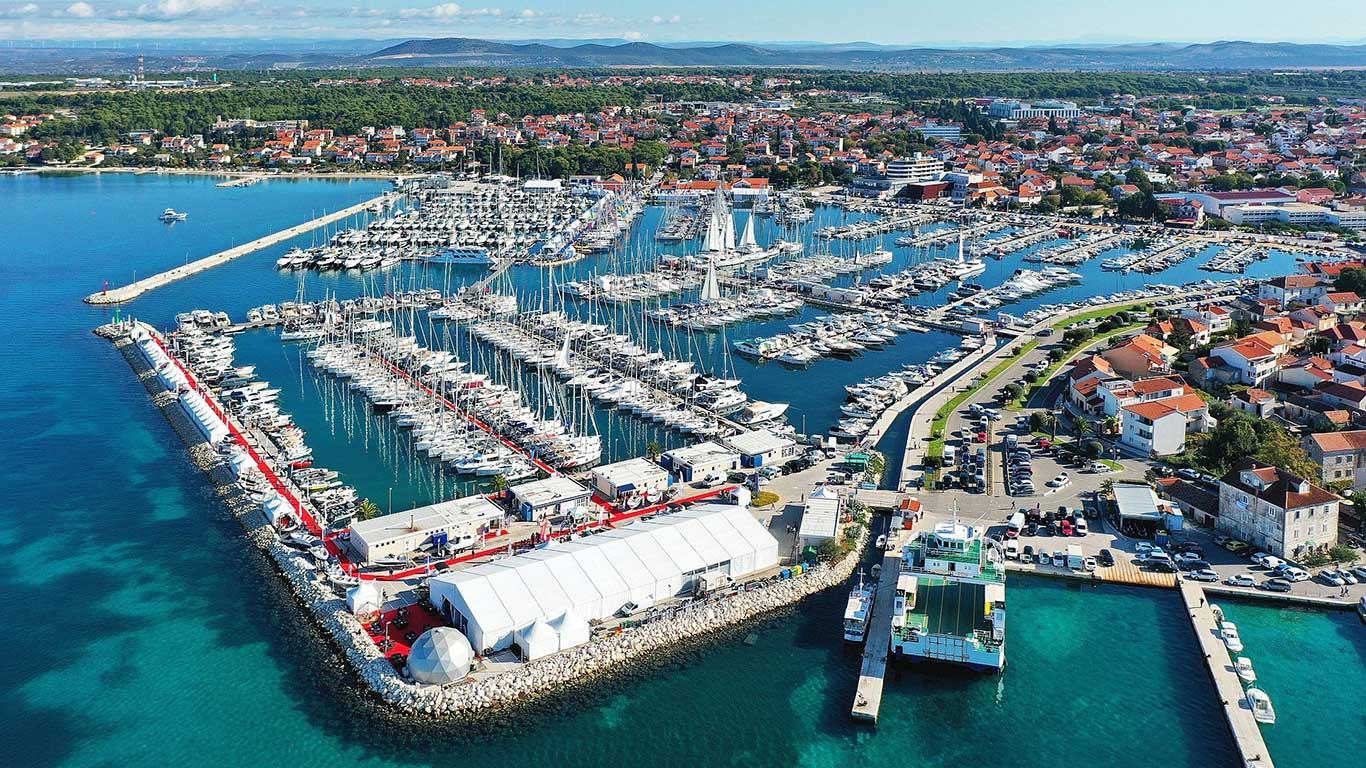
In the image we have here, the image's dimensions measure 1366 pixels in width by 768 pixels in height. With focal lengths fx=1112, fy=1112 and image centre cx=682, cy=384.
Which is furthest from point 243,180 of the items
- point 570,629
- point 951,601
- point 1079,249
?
point 951,601

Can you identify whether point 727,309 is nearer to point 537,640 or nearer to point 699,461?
point 699,461

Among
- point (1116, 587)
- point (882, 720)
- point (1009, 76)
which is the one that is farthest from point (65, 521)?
point (1009, 76)

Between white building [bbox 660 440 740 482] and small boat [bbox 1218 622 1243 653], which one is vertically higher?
white building [bbox 660 440 740 482]

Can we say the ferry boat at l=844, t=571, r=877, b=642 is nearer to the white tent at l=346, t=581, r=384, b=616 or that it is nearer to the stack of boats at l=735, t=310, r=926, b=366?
the white tent at l=346, t=581, r=384, b=616

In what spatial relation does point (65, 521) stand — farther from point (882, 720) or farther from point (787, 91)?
point (787, 91)

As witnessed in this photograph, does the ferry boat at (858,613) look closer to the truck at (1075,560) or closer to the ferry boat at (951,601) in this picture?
the ferry boat at (951,601)

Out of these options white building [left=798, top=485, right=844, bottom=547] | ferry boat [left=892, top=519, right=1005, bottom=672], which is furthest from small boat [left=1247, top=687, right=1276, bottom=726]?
white building [left=798, top=485, right=844, bottom=547]
